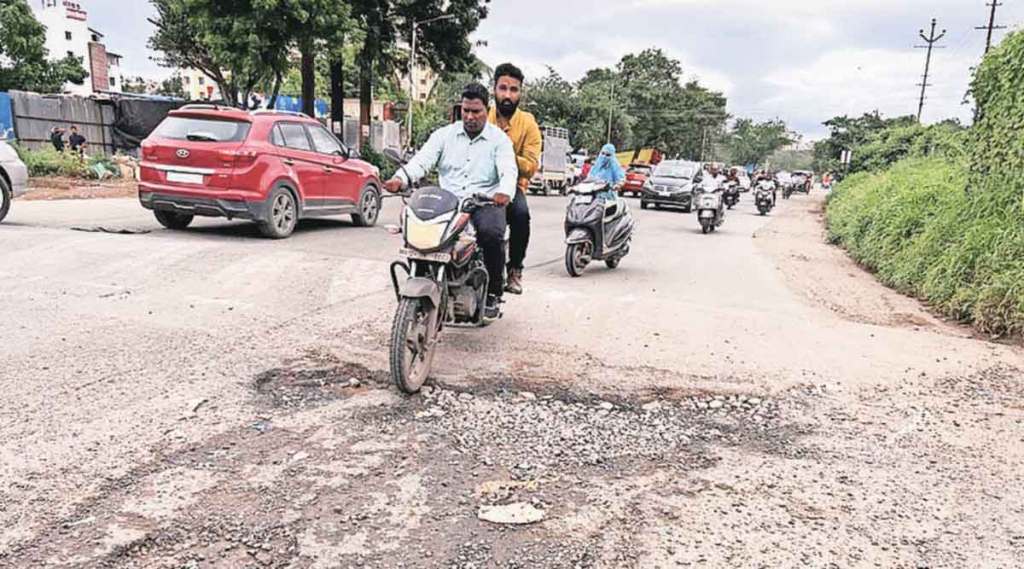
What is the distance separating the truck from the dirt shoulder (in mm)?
13638

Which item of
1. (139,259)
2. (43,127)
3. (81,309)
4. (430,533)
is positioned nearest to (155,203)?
(139,259)

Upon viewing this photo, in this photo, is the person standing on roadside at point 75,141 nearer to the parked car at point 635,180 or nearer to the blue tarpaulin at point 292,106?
the blue tarpaulin at point 292,106

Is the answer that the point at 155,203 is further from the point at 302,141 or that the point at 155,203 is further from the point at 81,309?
the point at 81,309

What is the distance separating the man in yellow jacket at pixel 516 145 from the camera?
556cm

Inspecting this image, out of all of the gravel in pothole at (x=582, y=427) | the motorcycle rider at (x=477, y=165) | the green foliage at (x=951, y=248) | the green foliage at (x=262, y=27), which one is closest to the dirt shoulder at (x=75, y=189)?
the green foliage at (x=262, y=27)

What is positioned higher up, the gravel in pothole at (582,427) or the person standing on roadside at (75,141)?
the person standing on roadside at (75,141)

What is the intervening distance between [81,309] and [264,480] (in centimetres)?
342

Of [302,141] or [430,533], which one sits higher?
[302,141]

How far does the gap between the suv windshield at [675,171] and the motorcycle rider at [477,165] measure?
18001 mm

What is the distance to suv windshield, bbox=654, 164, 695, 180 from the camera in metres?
22.0

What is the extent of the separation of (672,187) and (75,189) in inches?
607

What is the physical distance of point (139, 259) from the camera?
739 cm

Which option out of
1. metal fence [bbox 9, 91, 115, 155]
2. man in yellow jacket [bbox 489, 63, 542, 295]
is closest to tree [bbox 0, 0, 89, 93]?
metal fence [bbox 9, 91, 115, 155]

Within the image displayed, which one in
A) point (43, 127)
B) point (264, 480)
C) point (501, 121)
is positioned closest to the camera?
point (264, 480)
